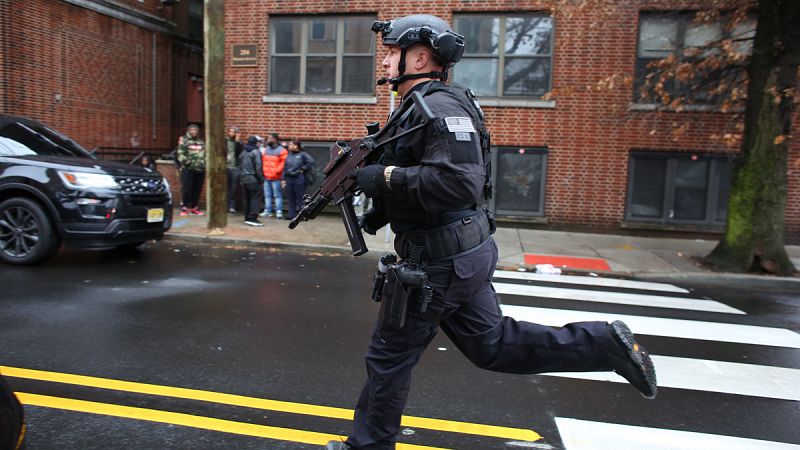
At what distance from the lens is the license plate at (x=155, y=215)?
752 centimetres

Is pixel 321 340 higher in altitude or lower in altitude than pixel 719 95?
lower

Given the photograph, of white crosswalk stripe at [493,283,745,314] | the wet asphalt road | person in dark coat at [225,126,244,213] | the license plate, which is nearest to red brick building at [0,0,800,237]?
person in dark coat at [225,126,244,213]

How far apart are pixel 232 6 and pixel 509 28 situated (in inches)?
258

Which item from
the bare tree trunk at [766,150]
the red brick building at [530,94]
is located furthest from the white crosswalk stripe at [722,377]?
the red brick building at [530,94]

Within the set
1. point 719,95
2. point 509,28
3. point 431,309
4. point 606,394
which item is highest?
point 509,28

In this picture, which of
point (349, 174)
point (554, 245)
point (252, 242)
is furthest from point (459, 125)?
point (554, 245)

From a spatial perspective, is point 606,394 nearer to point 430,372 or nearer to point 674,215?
point 430,372

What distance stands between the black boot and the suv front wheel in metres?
6.72

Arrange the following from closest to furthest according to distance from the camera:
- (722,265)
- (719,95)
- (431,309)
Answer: (431,309)
(722,265)
(719,95)

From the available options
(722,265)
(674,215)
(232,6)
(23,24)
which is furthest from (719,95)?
(23,24)

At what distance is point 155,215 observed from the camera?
25.1ft

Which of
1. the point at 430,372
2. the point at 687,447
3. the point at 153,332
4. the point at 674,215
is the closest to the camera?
the point at 687,447

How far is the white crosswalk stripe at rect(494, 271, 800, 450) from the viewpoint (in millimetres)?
3137

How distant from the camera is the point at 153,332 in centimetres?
460
